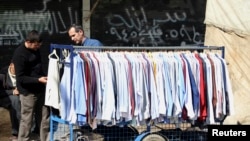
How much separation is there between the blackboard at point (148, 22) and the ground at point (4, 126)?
7.49ft

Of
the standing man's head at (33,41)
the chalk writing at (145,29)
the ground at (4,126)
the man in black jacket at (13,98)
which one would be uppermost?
the chalk writing at (145,29)

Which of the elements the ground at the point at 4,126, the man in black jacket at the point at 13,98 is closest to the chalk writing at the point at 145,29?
the ground at the point at 4,126

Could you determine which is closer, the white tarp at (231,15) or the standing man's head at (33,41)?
the standing man's head at (33,41)

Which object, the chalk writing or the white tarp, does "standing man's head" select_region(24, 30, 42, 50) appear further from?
the chalk writing

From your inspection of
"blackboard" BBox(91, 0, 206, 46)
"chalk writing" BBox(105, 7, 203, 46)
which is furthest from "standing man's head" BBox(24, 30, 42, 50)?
"chalk writing" BBox(105, 7, 203, 46)

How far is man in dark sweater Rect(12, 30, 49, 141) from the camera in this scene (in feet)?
24.3

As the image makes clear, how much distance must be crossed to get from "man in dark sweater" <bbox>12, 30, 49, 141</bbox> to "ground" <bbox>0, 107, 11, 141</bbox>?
1097mm

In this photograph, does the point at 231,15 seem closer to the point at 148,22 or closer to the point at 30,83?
the point at 30,83

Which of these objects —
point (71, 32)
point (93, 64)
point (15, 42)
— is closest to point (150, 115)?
point (93, 64)

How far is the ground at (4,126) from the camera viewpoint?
880cm

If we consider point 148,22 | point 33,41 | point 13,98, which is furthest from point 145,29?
point 33,41

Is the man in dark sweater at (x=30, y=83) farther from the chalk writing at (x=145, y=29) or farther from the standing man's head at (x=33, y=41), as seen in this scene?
the chalk writing at (x=145, y=29)

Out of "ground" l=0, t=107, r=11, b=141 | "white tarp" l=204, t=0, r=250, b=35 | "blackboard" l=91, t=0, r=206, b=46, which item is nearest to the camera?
"white tarp" l=204, t=0, r=250, b=35

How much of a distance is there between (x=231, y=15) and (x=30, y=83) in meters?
3.02
